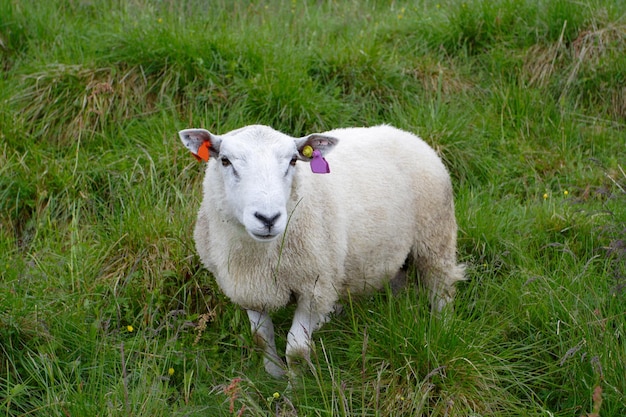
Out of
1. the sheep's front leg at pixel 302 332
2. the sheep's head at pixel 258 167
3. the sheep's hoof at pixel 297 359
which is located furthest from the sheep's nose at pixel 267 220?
the sheep's hoof at pixel 297 359

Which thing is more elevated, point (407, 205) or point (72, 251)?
point (407, 205)

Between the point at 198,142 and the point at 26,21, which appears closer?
the point at 198,142

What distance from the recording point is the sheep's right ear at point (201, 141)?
3701 millimetres

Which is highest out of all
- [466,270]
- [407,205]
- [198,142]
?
[198,142]

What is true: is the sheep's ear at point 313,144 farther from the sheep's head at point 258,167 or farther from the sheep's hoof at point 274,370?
the sheep's hoof at point 274,370

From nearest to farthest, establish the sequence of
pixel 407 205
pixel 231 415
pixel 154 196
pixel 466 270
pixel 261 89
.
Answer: pixel 231 415
pixel 407 205
pixel 466 270
pixel 154 196
pixel 261 89

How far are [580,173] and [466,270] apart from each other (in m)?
1.62

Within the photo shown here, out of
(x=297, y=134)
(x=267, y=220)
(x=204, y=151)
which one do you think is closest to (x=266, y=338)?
(x=267, y=220)

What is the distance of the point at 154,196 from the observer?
5.11 metres

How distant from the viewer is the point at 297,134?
5527mm

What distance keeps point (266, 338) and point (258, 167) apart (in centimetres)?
99

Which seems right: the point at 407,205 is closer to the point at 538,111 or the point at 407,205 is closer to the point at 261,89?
the point at 261,89

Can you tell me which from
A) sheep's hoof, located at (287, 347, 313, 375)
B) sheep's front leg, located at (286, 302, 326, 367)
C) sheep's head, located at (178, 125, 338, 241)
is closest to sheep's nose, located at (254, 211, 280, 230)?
sheep's head, located at (178, 125, 338, 241)

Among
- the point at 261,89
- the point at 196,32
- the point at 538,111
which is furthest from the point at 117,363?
the point at 538,111
